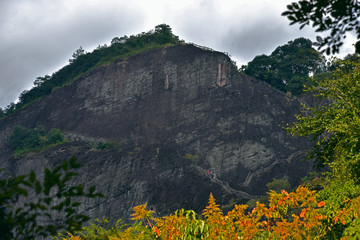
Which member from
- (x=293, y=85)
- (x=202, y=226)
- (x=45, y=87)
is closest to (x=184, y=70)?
(x=293, y=85)

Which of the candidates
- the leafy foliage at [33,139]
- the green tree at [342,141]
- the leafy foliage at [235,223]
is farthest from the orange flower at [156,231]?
the leafy foliage at [33,139]

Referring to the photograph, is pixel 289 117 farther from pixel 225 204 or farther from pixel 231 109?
pixel 225 204

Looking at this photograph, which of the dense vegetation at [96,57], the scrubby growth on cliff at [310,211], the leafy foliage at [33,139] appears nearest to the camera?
the scrubby growth on cliff at [310,211]

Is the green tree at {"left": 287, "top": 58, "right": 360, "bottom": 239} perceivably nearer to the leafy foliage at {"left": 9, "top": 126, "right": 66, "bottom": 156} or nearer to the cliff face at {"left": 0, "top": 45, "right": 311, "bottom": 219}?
the cliff face at {"left": 0, "top": 45, "right": 311, "bottom": 219}

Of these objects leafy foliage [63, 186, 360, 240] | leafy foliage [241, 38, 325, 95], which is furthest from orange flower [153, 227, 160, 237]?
leafy foliage [241, 38, 325, 95]

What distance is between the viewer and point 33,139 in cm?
6612

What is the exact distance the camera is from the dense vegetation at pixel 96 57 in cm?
7406

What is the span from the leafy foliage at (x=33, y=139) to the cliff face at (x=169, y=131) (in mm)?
1676

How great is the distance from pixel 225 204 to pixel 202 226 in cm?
3806

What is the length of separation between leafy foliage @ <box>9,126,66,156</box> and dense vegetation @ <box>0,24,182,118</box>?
365 inches

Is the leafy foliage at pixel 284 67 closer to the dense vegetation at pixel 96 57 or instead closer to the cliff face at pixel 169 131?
the cliff face at pixel 169 131

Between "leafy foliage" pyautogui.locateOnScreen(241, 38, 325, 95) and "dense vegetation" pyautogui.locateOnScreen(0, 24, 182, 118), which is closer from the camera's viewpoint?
"leafy foliage" pyautogui.locateOnScreen(241, 38, 325, 95)

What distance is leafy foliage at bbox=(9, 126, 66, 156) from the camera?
6456 cm

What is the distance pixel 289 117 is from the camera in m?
59.8
